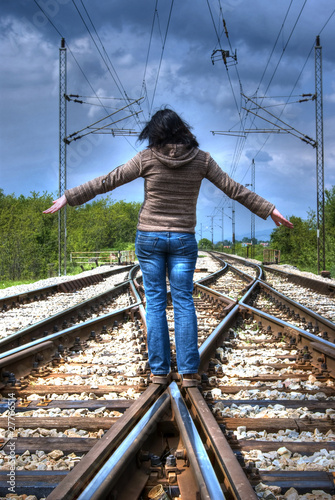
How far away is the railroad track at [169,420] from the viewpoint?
165 centimetres

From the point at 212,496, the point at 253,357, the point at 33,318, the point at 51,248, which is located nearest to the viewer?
the point at 212,496

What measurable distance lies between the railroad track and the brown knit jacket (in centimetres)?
105

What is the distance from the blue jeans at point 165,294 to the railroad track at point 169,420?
0.60ft

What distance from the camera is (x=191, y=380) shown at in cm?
277

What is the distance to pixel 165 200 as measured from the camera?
2.93m

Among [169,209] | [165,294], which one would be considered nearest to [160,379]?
[165,294]

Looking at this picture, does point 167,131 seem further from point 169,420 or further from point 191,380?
point 169,420

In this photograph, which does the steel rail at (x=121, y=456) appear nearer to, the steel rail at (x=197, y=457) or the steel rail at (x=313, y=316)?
the steel rail at (x=197, y=457)

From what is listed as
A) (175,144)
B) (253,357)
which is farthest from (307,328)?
(175,144)

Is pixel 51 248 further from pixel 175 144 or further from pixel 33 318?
pixel 175 144

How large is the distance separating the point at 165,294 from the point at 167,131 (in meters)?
1.04

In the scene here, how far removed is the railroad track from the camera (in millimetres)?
1651

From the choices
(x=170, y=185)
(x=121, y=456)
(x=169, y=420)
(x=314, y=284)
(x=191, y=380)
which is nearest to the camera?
(x=121, y=456)

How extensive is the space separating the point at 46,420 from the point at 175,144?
5.78ft
